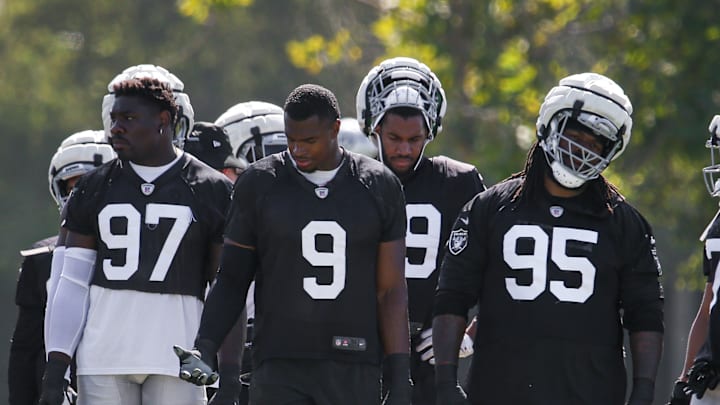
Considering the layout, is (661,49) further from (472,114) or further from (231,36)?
(231,36)

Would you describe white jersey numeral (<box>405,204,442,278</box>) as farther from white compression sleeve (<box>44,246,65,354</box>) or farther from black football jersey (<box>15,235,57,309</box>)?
black football jersey (<box>15,235,57,309</box>)

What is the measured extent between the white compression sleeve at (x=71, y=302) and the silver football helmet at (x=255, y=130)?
7.71ft

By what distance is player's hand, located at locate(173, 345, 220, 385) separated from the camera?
627cm

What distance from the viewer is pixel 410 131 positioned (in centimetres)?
779

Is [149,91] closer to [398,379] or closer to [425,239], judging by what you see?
[425,239]

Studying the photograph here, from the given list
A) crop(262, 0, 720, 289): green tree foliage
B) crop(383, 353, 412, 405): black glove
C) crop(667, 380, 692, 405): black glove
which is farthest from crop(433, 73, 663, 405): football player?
crop(262, 0, 720, 289): green tree foliage

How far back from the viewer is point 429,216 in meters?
7.77

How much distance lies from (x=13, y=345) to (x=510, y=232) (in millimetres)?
3001

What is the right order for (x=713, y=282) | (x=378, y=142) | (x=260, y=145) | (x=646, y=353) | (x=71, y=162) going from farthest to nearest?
(x=260, y=145) → (x=71, y=162) → (x=378, y=142) → (x=713, y=282) → (x=646, y=353)

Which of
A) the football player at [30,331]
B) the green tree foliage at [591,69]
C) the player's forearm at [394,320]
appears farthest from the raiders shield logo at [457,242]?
the green tree foliage at [591,69]

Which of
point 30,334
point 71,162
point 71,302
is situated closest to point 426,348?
point 71,302

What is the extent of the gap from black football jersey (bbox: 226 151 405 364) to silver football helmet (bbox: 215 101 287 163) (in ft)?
8.78

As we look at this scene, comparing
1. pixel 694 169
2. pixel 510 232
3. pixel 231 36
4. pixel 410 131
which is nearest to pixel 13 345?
pixel 410 131

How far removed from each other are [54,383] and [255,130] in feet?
9.31
